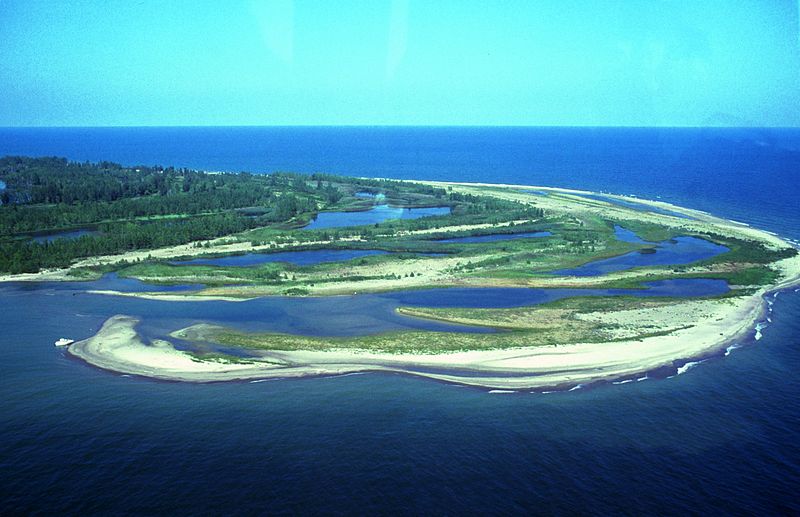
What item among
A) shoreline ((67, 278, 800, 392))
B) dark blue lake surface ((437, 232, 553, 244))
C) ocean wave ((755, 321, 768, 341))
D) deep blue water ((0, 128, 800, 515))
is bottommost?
deep blue water ((0, 128, 800, 515))

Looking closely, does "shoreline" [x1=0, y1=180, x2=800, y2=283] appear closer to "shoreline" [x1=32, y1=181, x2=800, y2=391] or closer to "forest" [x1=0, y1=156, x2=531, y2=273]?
"forest" [x1=0, y1=156, x2=531, y2=273]

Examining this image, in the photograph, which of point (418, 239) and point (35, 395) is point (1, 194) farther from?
point (35, 395)

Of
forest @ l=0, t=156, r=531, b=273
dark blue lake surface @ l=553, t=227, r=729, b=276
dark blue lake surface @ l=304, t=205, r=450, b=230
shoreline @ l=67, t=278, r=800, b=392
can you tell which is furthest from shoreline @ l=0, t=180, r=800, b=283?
shoreline @ l=67, t=278, r=800, b=392

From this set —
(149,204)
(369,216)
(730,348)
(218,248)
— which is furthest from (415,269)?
(149,204)

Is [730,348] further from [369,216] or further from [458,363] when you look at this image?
[369,216]

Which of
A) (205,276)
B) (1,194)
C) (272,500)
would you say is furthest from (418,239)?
(1,194)
